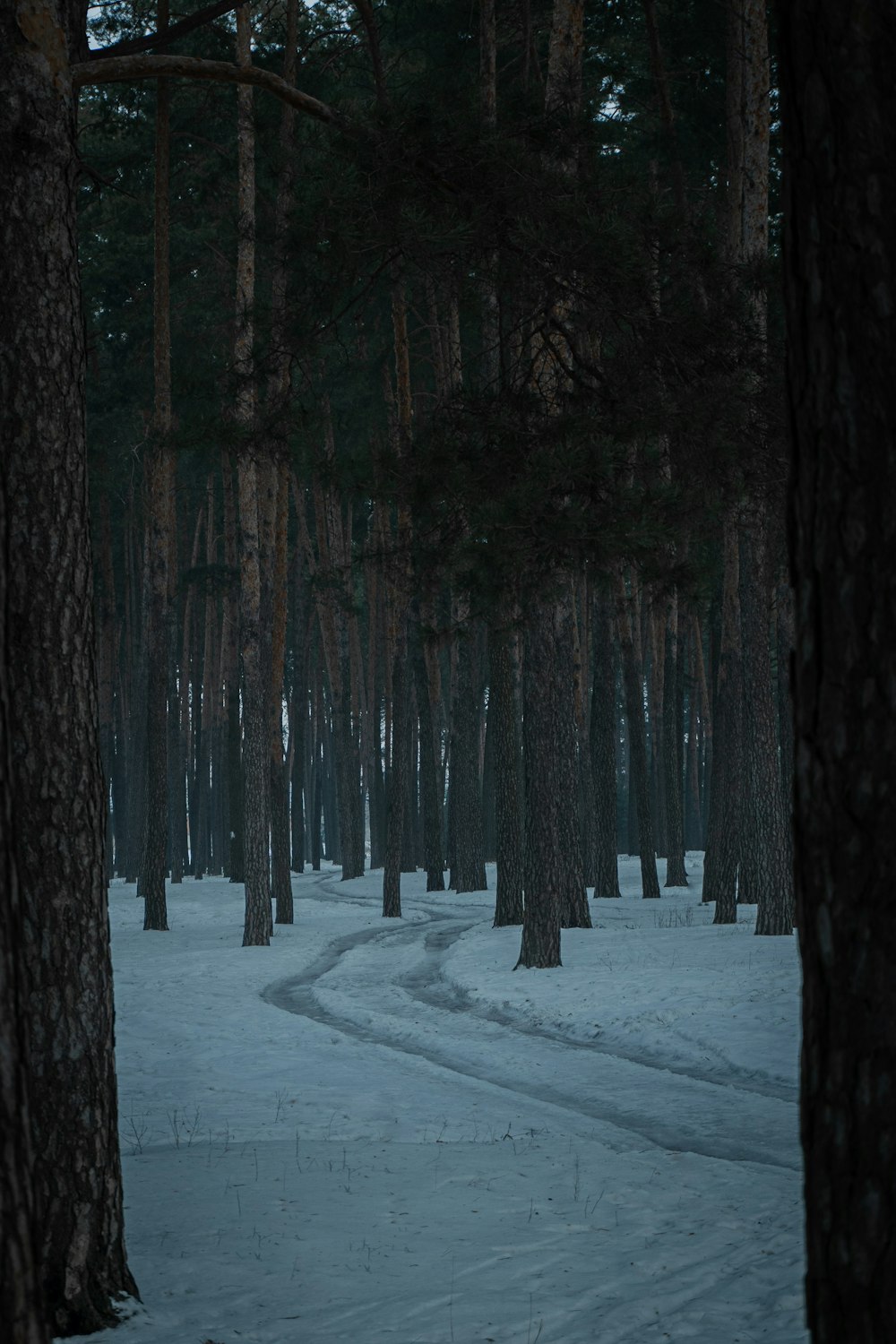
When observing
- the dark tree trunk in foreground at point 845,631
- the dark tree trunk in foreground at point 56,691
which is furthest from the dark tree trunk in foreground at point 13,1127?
the dark tree trunk in foreground at point 56,691

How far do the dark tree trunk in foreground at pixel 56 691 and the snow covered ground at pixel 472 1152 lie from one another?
1.79ft

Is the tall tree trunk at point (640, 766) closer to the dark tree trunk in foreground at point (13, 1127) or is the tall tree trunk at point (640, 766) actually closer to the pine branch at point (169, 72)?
the pine branch at point (169, 72)

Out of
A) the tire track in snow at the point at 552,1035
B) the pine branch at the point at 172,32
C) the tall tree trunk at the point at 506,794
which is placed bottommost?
the tire track in snow at the point at 552,1035

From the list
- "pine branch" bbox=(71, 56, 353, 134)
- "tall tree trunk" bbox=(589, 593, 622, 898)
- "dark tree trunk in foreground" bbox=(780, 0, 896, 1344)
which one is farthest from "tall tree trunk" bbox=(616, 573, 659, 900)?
"dark tree trunk in foreground" bbox=(780, 0, 896, 1344)

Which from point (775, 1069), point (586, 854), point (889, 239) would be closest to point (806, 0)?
point (889, 239)

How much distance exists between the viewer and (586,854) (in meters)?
35.3

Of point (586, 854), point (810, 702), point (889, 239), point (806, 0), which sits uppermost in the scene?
point (806, 0)

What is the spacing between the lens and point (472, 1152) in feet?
24.9

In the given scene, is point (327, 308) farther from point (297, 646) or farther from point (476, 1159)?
point (297, 646)

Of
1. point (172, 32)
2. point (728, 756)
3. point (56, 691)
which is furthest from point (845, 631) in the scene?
point (728, 756)

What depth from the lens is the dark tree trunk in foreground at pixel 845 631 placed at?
234 cm

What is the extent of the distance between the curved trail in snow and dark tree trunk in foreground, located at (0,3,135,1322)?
389cm

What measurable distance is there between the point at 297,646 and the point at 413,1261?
3641cm

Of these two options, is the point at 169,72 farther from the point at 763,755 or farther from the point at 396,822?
the point at 396,822
